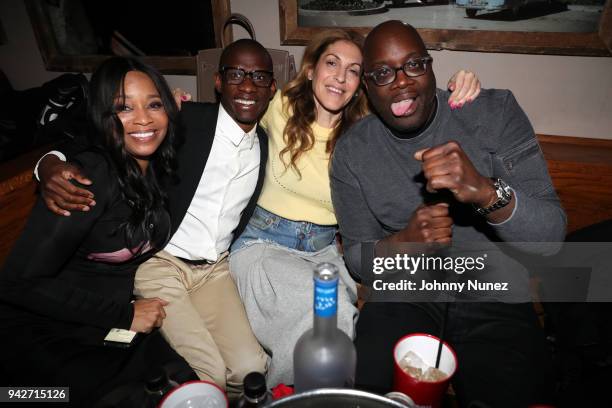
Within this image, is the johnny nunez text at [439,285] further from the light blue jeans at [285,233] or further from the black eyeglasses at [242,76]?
the black eyeglasses at [242,76]

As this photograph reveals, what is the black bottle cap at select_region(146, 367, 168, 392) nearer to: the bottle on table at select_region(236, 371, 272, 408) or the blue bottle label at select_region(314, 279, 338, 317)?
the bottle on table at select_region(236, 371, 272, 408)

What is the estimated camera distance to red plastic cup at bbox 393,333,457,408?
0.82 meters

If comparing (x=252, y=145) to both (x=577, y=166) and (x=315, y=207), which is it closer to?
(x=315, y=207)

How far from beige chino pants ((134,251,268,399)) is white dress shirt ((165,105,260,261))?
0.35 feet

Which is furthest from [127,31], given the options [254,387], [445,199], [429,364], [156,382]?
[429,364]

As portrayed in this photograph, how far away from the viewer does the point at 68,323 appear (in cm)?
146

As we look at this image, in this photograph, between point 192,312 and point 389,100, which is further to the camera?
point 192,312

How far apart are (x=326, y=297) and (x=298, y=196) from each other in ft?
3.73

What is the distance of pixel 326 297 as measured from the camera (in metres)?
0.68

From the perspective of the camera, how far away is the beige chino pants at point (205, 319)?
1582 mm

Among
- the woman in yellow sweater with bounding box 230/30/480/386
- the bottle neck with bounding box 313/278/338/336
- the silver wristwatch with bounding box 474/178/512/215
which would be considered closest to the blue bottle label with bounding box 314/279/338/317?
the bottle neck with bounding box 313/278/338/336

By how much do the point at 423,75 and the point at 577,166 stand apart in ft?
5.26

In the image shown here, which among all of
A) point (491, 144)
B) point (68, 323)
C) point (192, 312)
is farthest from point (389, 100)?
point (68, 323)

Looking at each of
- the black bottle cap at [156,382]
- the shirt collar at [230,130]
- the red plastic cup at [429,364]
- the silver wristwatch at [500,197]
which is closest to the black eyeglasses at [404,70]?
the silver wristwatch at [500,197]
